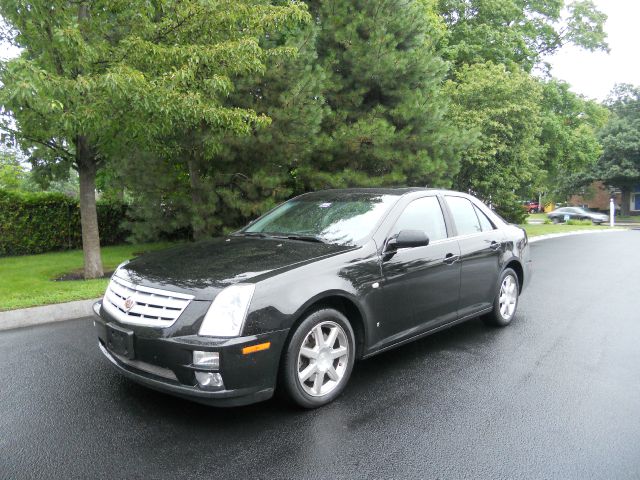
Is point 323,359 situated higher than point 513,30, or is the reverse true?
point 513,30

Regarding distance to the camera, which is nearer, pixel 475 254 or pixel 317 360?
pixel 317 360

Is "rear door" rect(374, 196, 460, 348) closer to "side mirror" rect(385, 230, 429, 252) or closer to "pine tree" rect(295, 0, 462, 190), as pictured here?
"side mirror" rect(385, 230, 429, 252)

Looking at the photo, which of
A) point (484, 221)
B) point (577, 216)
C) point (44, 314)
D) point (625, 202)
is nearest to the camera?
point (484, 221)

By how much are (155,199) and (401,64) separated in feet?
21.4

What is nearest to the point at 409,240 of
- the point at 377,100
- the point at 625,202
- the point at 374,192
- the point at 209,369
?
the point at 374,192

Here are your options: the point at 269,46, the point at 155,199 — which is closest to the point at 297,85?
the point at 269,46

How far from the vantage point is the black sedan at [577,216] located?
122 ft

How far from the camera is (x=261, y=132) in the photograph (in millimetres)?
9609

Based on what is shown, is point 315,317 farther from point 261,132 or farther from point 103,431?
point 261,132

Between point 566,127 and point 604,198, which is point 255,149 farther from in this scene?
point 604,198

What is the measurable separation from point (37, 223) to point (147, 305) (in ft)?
38.0

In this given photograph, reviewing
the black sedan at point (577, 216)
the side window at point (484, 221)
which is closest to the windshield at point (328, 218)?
the side window at point (484, 221)

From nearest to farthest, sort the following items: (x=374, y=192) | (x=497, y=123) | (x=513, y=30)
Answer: (x=374, y=192), (x=497, y=123), (x=513, y=30)

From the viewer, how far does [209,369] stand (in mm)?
2971
